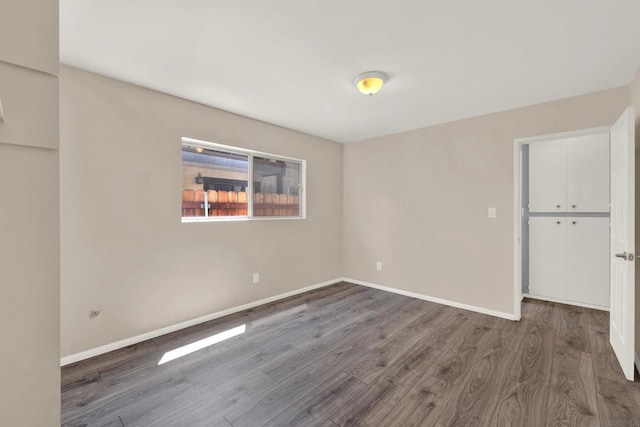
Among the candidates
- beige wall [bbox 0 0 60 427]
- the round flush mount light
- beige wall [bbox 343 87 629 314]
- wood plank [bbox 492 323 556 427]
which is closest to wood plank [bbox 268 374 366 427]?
wood plank [bbox 492 323 556 427]

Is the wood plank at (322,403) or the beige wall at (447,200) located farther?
the beige wall at (447,200)

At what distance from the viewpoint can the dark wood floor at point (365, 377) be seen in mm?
1664

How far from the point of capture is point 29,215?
3.22 feet

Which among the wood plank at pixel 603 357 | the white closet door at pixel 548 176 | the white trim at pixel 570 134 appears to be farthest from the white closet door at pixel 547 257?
the white trim at pixel 570 134

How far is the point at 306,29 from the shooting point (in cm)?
179

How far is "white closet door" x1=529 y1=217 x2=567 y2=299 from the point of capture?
370 centimetres

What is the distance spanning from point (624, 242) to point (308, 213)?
3.32 m

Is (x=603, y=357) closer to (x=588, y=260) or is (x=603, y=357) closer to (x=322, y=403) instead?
(x=588, y=260)

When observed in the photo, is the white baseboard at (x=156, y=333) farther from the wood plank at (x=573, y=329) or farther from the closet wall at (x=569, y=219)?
the closet wall at (x=569, y=219)

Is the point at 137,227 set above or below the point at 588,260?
above

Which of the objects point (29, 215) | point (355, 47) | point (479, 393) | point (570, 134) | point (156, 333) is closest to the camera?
point (29, 215)

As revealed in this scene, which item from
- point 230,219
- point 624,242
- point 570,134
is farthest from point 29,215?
point 570,134

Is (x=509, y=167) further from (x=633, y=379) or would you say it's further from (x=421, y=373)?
(x=421, y=373)

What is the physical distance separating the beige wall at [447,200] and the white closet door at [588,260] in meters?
1.25
